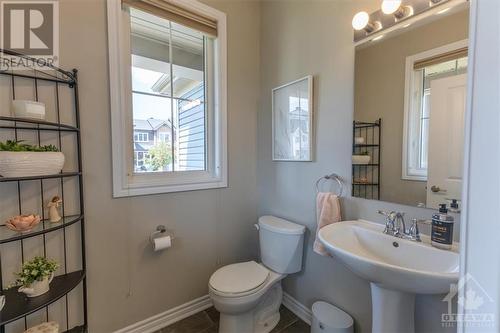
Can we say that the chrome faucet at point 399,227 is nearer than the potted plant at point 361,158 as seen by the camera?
Yes

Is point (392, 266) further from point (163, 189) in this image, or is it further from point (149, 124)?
point (149, 124)

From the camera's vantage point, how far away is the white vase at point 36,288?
114 cm

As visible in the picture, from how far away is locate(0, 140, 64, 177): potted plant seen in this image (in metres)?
1.03

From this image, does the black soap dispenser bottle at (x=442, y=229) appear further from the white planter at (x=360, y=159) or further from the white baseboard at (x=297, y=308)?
the white baseboard at (x=297, y=308)

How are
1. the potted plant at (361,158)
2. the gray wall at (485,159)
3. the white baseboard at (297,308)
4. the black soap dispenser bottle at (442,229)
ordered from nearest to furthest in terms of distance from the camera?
the gray wall at (485,159)
the black soap dispenser bottle at (442,229)
the potted plant at (361,158)
the white baseboard at (297,308)

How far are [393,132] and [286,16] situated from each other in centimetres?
123

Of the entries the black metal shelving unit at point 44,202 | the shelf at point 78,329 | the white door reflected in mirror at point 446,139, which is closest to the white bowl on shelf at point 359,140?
the white door reflected in mirror at point 446,139

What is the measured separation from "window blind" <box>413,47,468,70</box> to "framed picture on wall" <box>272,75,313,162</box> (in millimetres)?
611

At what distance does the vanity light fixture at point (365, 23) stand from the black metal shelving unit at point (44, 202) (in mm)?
1596

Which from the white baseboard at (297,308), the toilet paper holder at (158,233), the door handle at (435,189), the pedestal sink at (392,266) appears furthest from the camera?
the white baseboard at (297,308)

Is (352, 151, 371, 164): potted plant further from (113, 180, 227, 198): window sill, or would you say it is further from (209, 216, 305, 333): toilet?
(113, 180, 227, 198): window sill

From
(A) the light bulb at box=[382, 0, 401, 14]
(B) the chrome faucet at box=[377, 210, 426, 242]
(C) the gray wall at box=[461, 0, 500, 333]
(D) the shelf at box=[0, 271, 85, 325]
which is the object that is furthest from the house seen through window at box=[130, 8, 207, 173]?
(C) the gray wall at box=[461, 0, 500, 333]

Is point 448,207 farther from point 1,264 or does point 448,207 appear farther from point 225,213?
point 1,264

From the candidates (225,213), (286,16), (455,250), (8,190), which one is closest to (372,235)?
(455,250)
